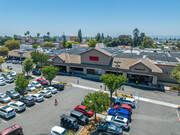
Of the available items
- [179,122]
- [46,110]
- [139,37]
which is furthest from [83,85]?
[139,37]

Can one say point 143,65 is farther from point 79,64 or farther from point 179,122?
point 79,64

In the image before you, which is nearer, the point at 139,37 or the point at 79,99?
the point at 79,99

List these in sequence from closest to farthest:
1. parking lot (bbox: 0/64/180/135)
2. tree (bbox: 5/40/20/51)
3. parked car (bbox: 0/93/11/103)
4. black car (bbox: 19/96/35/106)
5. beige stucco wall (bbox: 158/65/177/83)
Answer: parking lot (bbox: 0/64/180/135)
black car (bbox: 19/96/35/106)
parked car (bbox: 0/93/11/103)
beige stucco wall (bbox: 158/65/177/83)
tree (bbox: 5/40/20/51)

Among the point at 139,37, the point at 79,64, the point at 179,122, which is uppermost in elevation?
the point at 139,37

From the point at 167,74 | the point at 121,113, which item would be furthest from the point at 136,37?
the point at 121,113

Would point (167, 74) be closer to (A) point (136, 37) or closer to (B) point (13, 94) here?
(B) point (13, 94)

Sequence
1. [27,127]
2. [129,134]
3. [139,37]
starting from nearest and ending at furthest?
[129,134] → [27,127] → [139,37]

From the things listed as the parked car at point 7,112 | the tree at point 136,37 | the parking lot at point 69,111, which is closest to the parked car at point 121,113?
the parking lot at point 69,111

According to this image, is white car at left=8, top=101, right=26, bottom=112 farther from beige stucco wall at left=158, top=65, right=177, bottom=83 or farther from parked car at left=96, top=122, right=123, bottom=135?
beige stucco wall at left=158, top=65, right=177, bottom=83

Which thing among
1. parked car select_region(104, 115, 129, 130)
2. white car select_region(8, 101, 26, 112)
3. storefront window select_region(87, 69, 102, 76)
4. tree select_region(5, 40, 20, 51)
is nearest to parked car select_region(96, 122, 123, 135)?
parked car select_region(104, 115, 129, 130)
